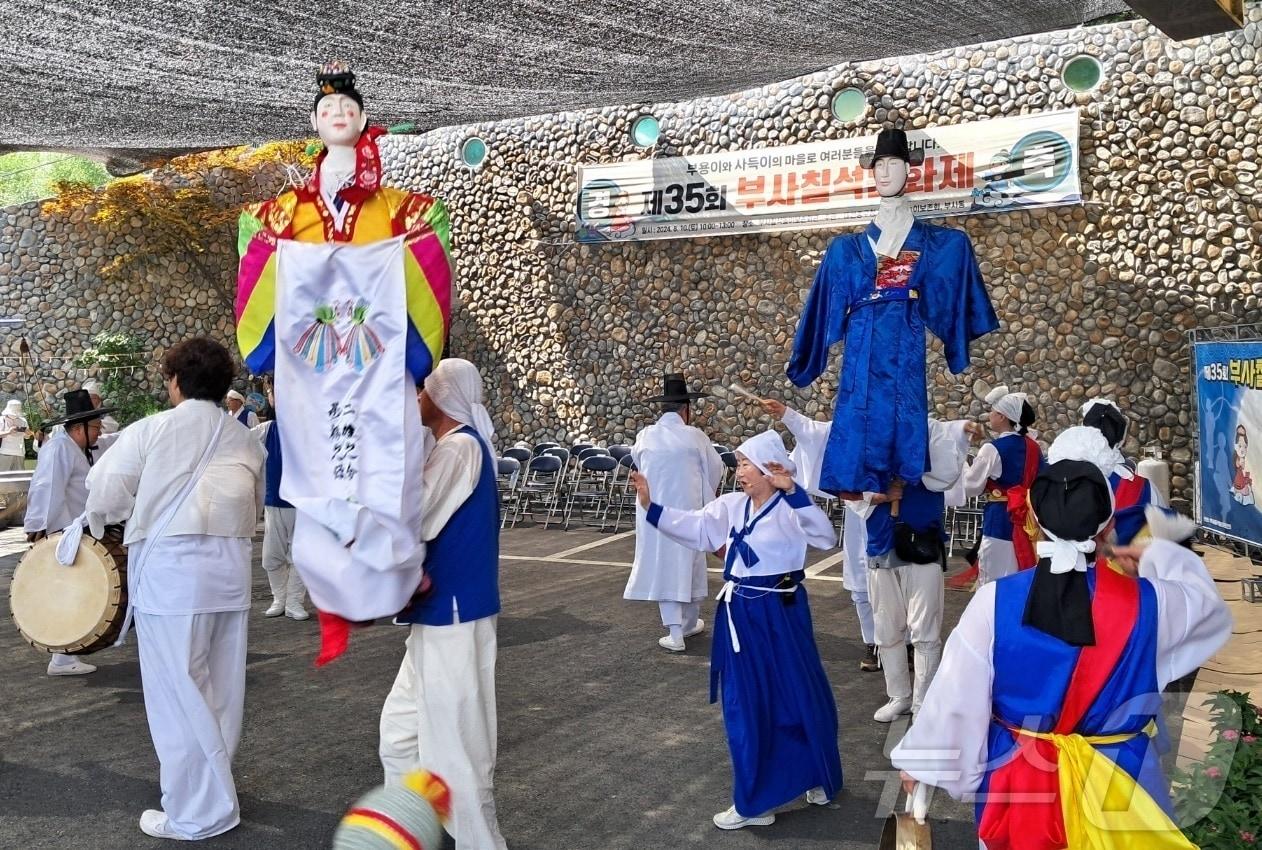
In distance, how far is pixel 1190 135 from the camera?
1130cm

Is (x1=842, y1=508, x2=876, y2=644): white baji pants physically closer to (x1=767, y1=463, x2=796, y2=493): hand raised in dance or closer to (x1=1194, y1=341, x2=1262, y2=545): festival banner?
(x1=767, y1=463, x2=796, y2=493): hand raised in dance

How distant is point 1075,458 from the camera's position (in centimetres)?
252

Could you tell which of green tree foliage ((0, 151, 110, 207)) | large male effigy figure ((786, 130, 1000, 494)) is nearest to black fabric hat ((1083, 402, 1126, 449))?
large male effigy figure ((786, 130, 1000, 494))

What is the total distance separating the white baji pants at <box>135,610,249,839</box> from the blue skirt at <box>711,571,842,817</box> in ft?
5.81

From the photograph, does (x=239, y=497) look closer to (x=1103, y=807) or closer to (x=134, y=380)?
(x=1103, y=807)

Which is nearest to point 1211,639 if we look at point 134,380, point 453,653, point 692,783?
point 453,653

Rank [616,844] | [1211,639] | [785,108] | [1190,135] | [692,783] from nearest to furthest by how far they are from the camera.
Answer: [1211,639], [616,844], [692,783], [1190,135], [785,108]

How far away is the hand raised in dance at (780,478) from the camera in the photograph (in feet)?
13.6

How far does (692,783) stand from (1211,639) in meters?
2.42

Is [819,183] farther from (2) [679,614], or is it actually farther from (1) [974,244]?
(2) [679,614]

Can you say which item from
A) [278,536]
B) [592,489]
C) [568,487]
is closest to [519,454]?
[568,487]

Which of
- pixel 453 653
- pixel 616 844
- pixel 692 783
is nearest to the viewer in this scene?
pixel 453 653

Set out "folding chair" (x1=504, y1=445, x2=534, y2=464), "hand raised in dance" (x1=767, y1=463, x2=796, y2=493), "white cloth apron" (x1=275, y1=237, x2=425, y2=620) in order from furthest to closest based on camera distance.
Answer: "folding chair" (x1=504, y1=445, x2=534, y2=464) → "hand raised in dance" (x1=767, y1=463, x2=796, y2=493) → "white cloth apron" (x1=275, y1=237, x2=425, y2=620)

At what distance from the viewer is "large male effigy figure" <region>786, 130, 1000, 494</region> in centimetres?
451
